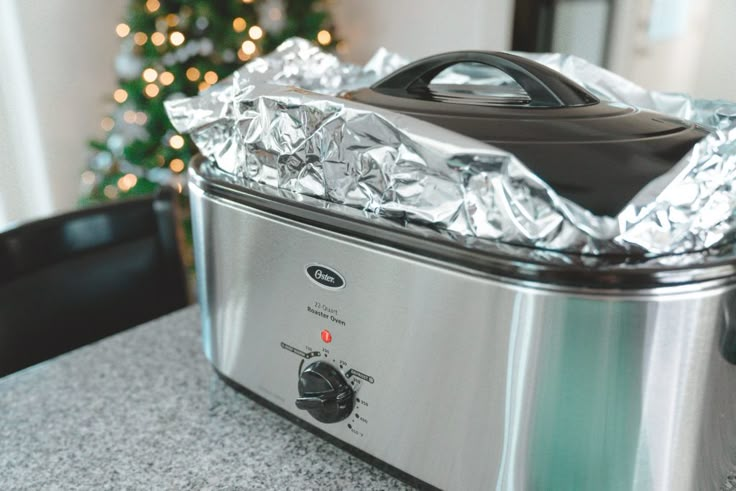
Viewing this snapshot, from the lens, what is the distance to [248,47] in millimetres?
1808

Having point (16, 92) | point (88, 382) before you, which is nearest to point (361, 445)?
point (88, 382)

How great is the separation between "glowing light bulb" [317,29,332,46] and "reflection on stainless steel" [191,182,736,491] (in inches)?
61.0

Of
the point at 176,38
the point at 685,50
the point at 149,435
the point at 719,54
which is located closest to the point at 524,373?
the point at 149,435

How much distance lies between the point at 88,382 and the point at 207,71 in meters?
1.35

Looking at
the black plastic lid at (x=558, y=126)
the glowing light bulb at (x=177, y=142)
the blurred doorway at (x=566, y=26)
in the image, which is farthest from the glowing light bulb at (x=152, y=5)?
the black plastic lid at (x=558, y=126)

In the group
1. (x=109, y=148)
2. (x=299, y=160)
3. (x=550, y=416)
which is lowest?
(x=109, y=148)

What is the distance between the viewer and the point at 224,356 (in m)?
0.59

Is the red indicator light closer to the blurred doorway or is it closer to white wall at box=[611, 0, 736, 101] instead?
white wall at box=[611, 0, 736, 101]

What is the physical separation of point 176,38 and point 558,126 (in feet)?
5.30

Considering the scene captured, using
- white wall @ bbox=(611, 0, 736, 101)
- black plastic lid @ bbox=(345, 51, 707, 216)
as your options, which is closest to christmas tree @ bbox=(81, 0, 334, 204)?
white wall @ bbox=(611, 0, 736, 101)

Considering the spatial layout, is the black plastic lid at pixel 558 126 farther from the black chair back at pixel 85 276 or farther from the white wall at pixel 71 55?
the white wall at pixel 71 55

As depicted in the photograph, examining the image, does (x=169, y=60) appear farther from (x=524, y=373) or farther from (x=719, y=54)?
(x=524, y=373)

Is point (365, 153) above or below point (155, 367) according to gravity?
above

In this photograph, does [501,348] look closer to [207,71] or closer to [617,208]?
[617,208]
